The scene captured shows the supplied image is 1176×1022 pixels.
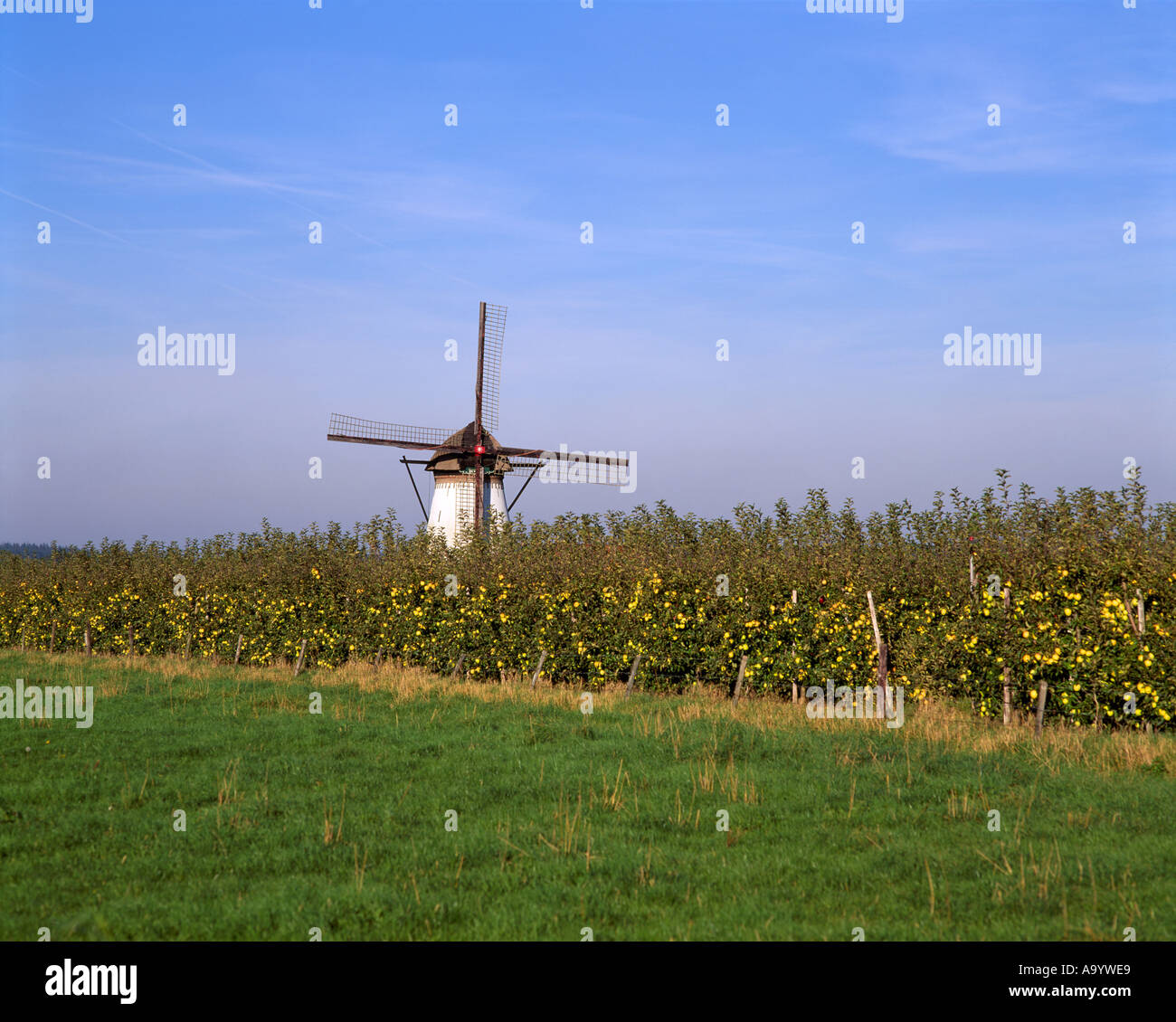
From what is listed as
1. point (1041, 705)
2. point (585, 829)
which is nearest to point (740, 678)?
point (1041, 705)

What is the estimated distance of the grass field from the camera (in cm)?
793

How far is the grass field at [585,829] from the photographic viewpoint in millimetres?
7926

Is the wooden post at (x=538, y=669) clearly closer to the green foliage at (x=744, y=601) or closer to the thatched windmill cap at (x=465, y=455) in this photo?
the green foliage at (x=744, y=601)

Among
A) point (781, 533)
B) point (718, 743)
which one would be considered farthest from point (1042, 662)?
point (781, 533)

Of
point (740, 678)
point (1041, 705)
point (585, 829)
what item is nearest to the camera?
point (585, 829)

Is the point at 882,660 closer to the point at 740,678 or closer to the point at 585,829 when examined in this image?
the point at 740,678

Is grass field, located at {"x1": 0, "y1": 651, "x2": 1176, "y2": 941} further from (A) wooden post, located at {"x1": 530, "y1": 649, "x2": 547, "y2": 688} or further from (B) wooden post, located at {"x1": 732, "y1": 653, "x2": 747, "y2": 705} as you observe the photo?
(A) wooden post, located at {"x1": 530, "y1": 649, "x2": 547, "y2": 688}

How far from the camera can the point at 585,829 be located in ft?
33.7

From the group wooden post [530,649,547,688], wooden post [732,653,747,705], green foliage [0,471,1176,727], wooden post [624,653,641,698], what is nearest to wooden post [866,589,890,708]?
green foliage [0,471,1176,727]

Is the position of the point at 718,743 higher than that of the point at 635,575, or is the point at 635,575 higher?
the point at 635,575

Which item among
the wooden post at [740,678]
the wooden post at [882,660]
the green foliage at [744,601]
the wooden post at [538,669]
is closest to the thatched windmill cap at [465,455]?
the green foliage at [744,601]

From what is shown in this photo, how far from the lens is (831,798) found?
1150 cm
